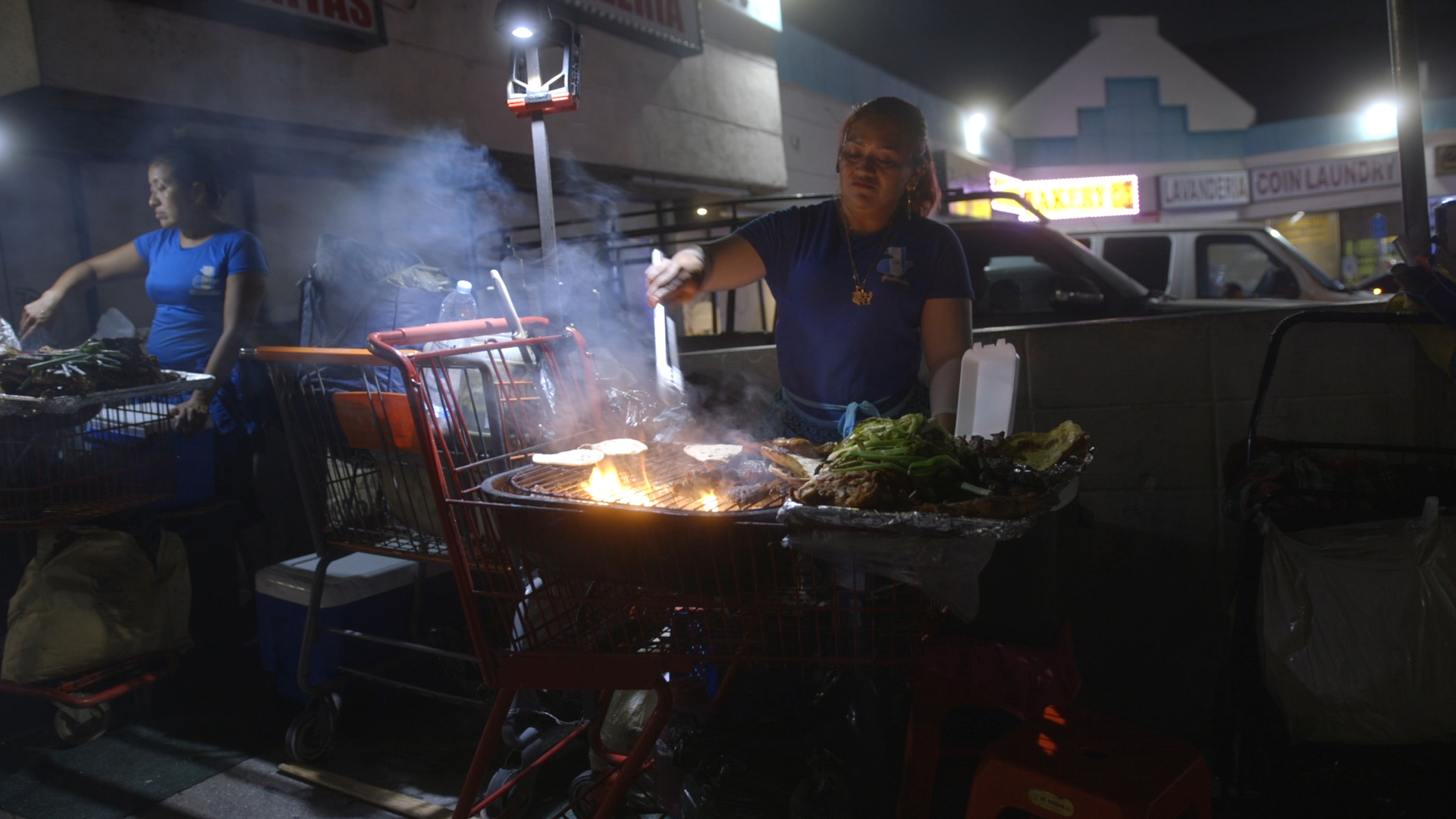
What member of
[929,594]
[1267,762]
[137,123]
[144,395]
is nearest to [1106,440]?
[1267,762]

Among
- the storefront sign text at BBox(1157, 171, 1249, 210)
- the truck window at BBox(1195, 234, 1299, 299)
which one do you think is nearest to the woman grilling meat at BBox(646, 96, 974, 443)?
the truck window at BBox(1195, 234, 1299, 299)

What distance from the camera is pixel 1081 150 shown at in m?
23.3

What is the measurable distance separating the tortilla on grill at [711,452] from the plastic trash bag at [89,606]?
281 cm

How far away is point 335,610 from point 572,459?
6.61 ft

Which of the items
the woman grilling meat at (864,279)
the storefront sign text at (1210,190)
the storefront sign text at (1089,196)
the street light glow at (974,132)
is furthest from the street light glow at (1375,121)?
the woman grilling meat at (864,279)

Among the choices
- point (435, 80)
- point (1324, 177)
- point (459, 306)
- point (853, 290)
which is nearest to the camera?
point (853, 290)

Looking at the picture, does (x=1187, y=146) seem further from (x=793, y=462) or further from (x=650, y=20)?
(x=793, y=462)

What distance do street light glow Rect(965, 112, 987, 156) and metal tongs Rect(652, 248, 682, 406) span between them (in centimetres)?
2030

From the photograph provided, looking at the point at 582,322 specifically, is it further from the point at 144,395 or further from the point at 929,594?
the point at 929,594

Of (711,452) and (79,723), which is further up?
(711,452)

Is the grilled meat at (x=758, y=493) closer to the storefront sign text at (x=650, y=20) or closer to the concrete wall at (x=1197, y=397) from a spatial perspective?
the concrete wall at (x=1197, y=397)

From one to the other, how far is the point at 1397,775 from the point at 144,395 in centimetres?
445

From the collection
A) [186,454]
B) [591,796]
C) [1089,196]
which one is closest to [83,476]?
[186,454]

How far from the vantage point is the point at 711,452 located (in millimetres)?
1895
